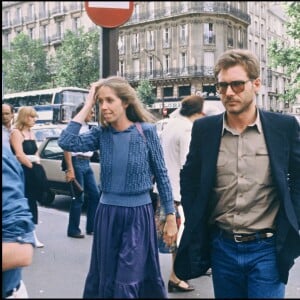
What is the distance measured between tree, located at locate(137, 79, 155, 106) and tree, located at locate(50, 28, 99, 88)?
0.64 feet

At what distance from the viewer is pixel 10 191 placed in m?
1.49

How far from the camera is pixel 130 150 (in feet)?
8.00

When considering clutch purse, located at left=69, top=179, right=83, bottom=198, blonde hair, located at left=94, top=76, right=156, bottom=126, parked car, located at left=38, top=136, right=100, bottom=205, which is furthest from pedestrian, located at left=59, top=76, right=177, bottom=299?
parked car, located at left=38, top=136, right=100, bottom=205

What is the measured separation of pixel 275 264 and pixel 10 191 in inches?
38.7

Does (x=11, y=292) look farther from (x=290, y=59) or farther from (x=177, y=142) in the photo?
(x=177, y=142)

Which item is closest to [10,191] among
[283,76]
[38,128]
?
[283,76]

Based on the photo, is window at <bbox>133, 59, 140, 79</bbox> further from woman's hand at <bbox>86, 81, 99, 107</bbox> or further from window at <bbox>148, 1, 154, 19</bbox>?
window at <bbox>148, 1, 154, 19</bbox>

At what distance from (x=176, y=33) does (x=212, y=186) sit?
22.3 inches

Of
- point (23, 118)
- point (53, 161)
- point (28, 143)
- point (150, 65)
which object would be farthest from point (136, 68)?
point (53, 161)

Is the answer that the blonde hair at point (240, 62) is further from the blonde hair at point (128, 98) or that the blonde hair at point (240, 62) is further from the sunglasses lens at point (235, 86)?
the blonde hair at point (128, 98)

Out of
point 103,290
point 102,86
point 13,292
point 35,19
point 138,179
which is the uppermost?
point 35,19

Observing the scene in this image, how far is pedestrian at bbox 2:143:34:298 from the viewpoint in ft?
4.83

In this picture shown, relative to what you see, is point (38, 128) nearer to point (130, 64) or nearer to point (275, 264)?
point (130, 64)

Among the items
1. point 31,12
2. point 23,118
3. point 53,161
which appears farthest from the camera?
point 53,161
